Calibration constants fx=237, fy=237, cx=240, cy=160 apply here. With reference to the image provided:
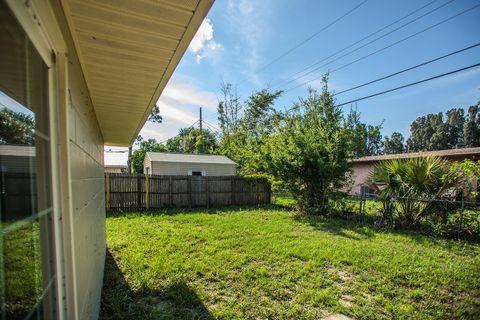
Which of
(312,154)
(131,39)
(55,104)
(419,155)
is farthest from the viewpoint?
(312,154)

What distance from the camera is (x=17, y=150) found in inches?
27.3

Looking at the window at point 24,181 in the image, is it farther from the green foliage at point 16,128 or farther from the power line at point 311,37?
the power line at point 311,37

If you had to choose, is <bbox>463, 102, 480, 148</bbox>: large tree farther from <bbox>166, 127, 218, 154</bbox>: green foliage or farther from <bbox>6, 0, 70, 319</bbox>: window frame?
<bbox>6, 0, 70, 319</bbox>: window frame

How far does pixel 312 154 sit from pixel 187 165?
978 cm

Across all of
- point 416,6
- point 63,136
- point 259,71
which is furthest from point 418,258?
point 259,71

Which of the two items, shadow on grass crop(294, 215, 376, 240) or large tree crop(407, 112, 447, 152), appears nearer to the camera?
shadow on grass crop(294, 215, 376, 240)

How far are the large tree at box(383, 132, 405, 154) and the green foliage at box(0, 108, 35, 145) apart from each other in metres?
51.6

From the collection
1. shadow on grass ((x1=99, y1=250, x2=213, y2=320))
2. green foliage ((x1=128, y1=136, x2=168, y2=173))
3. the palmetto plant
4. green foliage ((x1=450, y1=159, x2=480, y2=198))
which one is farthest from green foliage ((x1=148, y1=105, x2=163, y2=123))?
green foliage ((x1=450, y1=159, x2=480, y2=198))

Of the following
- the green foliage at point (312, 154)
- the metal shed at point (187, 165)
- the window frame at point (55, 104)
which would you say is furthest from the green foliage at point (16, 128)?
the metal shed at point (187, 165)

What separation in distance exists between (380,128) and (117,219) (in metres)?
9.11

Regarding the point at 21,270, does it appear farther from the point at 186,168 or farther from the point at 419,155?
the point at 186,168

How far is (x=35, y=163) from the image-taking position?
2.78ft

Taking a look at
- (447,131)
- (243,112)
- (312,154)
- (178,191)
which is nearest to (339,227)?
(312,154)

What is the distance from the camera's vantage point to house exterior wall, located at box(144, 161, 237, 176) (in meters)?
15.2
